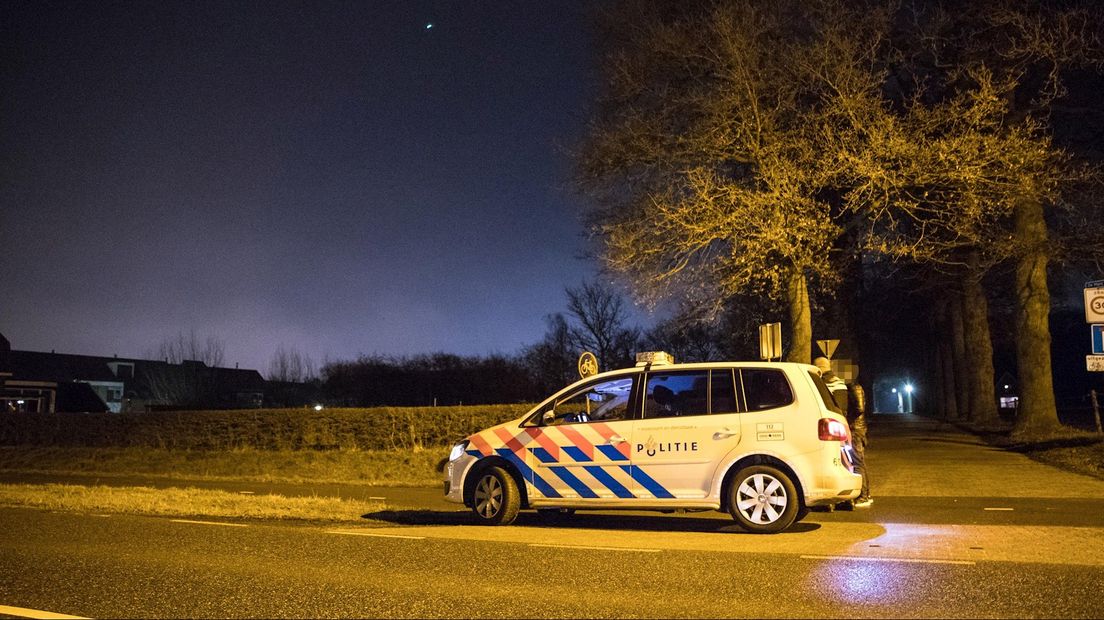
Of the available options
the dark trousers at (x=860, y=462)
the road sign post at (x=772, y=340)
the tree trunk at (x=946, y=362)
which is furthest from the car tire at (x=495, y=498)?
the tree trunk at (x=946, y=362)

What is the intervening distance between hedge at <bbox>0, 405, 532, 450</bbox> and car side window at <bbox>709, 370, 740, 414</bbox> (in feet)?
44.1

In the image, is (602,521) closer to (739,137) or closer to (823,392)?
(823,392)

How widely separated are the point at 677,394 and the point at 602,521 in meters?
1.96

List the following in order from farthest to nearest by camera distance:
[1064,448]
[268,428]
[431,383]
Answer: [431,383], [268,428], [1064,448]

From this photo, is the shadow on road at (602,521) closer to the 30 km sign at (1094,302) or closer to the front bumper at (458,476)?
the front bumper at (458,476)

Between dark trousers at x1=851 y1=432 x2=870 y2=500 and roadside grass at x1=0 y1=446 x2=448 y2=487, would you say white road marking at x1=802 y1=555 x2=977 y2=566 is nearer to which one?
dark trousers at x1=851 y1=432 x2=870 y2=500

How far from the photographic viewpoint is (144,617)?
570 cm

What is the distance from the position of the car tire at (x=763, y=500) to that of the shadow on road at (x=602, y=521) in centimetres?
27

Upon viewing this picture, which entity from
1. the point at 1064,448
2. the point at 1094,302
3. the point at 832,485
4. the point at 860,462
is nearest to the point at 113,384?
the point at 1064,448

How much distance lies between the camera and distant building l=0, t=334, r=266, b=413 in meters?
52.5

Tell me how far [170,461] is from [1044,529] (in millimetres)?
23177

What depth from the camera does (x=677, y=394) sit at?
33.3 feet

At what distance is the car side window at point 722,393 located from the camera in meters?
9.83

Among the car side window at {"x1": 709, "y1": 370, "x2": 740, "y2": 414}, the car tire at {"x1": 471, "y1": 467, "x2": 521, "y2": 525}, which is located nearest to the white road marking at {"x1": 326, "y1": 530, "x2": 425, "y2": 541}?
the car tire at {"x1": 471, "y1": 467, "x2": 521, "y2": 525}
